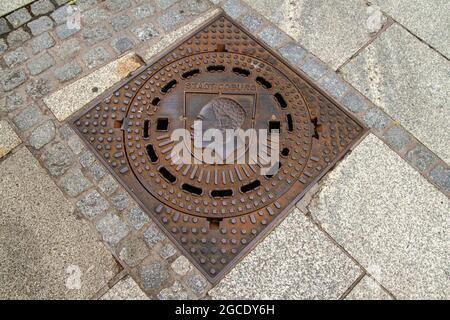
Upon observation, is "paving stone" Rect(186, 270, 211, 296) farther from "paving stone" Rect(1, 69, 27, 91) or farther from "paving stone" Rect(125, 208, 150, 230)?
"paving stone" Rect(1, 69, 27, 91)

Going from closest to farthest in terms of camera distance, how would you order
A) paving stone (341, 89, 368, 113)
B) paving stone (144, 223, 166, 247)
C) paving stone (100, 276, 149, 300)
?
paving stone (100, 276, 149, 300), paving stone (144, 223, 166, 247), paving stone (341, 89, 368, 113)

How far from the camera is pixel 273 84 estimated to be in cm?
271

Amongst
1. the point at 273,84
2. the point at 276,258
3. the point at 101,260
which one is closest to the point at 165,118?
the point at 273,84

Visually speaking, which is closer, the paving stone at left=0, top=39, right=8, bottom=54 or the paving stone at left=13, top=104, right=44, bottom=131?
the paving stone at left=13, top=104, right=44, bottom=131

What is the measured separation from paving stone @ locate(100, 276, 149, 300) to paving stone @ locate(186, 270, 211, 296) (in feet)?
0.81

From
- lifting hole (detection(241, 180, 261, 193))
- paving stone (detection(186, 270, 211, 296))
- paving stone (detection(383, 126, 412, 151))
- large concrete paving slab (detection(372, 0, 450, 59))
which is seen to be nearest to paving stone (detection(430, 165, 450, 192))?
paving stone (detection(383, 126, 412, 151))

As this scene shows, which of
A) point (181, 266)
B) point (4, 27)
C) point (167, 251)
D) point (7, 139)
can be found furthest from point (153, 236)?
point (4, 27)

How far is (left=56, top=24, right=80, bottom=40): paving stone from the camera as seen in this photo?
289 centimetres

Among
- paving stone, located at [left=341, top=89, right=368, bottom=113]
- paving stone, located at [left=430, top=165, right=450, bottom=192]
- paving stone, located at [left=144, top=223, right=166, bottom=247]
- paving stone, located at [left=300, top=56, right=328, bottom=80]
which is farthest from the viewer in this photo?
paving stone, located at [left=300, top=56, right=328, bottom=80]

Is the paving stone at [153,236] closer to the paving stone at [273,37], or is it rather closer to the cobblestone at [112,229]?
the cobblestone at [112,229]

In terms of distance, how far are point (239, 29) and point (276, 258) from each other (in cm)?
170

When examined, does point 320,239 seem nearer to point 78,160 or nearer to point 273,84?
point 273,84

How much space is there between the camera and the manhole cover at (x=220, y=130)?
7.66 ft

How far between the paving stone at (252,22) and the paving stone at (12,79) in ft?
5.36
